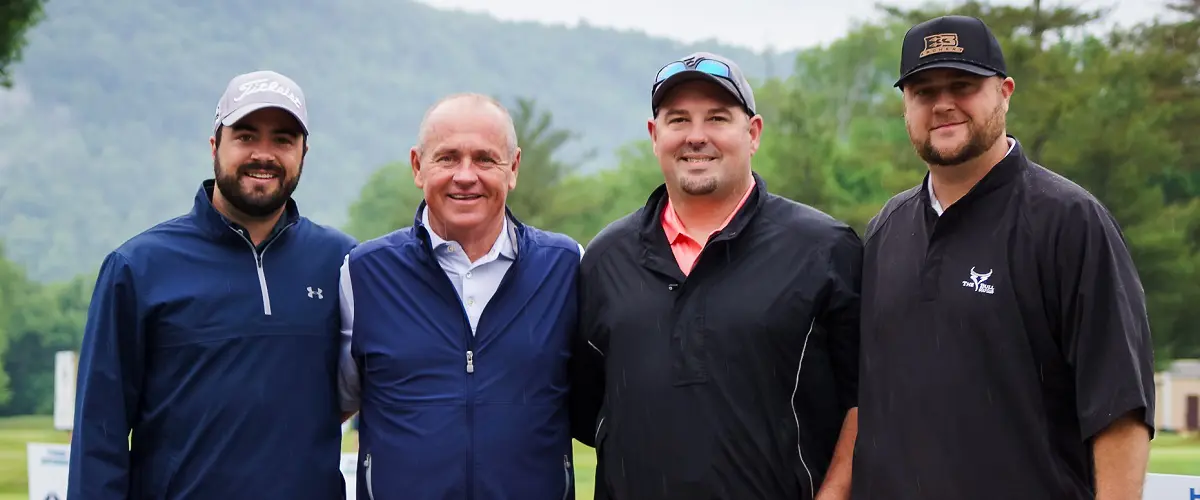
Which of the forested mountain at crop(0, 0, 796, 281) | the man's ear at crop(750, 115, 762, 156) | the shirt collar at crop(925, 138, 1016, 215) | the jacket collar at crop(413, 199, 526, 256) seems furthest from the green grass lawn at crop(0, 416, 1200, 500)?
the forested mountain at crop(0, 0, 796, 281)

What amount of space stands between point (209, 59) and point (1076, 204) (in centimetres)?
17930

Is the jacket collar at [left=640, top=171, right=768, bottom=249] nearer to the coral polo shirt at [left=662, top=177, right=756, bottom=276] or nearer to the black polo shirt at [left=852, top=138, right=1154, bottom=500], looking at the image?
the coral polo shirt at [left=662, top=177, right=756, bottom=276]

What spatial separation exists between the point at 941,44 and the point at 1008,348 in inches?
33.6

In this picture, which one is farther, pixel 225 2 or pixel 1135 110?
pixel 225 2

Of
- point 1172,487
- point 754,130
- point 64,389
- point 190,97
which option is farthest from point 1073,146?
point 190,97

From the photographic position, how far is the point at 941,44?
333 cm

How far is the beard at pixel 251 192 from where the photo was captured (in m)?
3.75

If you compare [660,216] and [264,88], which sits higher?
[264,88]

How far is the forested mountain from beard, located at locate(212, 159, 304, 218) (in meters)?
112

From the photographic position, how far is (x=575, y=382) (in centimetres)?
387

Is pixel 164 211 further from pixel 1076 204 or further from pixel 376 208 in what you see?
pixel 1076 204

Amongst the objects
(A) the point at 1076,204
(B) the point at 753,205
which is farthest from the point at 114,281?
(A) the point at 1076,204

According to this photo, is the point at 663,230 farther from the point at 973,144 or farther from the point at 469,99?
the point at 973,144

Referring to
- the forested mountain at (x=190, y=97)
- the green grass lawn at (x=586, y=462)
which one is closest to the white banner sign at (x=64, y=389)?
the green grass lawn at (x=586, y=462)
